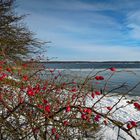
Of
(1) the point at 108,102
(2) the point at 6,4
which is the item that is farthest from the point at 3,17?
(1) the point at 108,102

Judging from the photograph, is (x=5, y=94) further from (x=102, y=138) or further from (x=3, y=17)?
(x=3, y=17)

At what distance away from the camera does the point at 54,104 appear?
3.97 m

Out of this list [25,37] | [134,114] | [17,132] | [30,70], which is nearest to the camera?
[17,132]

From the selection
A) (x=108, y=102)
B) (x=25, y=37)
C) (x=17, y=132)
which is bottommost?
(x=108, y=102)

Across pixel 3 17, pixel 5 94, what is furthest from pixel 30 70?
pixel 3 17

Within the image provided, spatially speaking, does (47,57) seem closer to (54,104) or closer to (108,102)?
(108,102)

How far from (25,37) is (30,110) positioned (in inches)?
477

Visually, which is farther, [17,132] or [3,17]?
[3,17]

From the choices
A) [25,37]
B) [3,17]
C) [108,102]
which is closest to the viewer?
[108,102]

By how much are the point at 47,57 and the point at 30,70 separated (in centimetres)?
390

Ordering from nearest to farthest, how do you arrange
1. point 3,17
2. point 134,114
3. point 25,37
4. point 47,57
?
point 47,57, point 134,114, point 25,37, point 3,17

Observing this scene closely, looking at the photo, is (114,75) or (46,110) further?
(114,75)

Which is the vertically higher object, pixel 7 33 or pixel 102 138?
pixel 7 33

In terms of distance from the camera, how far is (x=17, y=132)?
3.62 metres
